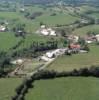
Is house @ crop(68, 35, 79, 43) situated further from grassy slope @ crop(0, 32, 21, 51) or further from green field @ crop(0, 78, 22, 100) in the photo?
green field @ crop(0, 78, 22, 100)

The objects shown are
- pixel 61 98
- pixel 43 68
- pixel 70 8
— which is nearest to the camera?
pixel 61 98

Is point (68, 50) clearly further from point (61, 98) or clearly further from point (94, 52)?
point (61, 98)

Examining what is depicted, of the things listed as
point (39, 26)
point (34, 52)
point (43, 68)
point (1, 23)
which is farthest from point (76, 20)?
point (43, 68)

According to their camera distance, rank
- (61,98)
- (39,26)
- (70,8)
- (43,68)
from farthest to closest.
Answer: (70,8) < (39,26) < (43,68) < (61,98)

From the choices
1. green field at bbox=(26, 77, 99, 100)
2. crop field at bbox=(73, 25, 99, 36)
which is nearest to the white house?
crop field at bbox=(73, 25, 99, 36)

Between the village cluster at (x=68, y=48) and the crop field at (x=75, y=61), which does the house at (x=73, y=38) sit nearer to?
the village cluster at (x=68, y=48)

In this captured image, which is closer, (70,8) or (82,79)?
(82,79)
